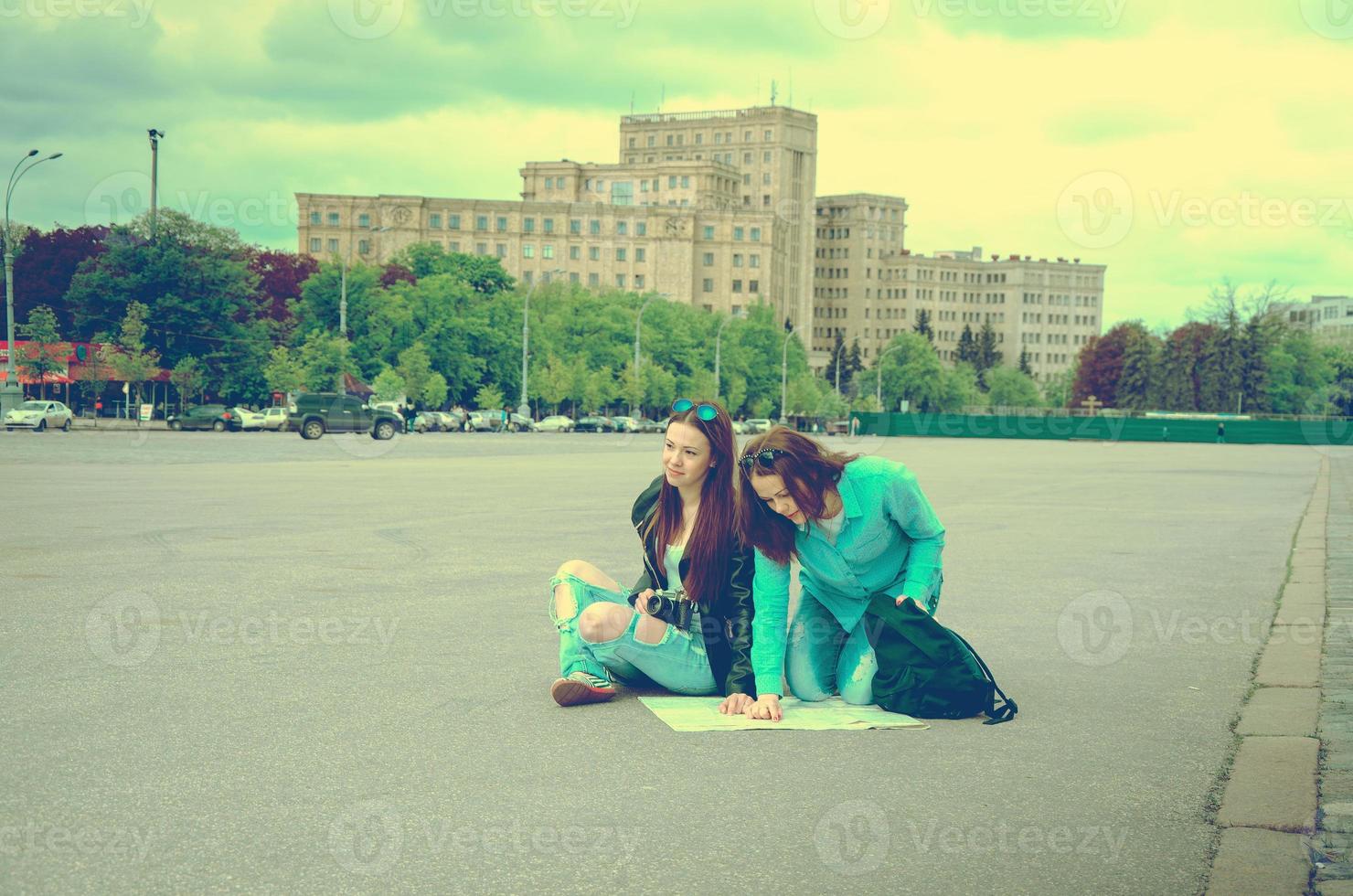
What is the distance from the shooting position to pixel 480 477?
26.2 meters

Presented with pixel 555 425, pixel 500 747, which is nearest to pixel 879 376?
pixel 555 425

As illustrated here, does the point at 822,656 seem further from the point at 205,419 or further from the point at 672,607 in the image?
the point at 205,419

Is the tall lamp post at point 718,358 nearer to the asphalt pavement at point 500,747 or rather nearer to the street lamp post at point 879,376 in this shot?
the street lamp post at point 879,376

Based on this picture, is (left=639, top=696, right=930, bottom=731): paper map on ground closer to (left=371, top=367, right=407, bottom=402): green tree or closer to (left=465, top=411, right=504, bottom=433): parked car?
(left=371, top=367, right=407, bottom=402): green tree

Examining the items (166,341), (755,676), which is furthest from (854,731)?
(166,341)

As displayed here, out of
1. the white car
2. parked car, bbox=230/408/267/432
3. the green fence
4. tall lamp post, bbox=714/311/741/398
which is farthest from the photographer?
tall lamp post, bbox=714/311/741/398

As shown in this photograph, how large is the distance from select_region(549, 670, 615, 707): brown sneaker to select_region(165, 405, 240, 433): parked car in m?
56.7

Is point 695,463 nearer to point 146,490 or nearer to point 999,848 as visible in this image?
point 999,848

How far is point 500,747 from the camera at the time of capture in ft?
17.5

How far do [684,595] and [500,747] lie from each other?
1.13m

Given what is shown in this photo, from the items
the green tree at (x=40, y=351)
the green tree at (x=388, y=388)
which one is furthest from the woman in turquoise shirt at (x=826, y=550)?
the green tree at (x=388, y=388)

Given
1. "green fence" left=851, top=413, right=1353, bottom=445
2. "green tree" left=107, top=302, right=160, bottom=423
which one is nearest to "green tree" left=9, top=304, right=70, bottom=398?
"green tree" left=107, top=302, right=160, bottom=423

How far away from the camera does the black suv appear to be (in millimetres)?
50219

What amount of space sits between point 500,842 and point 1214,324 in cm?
11619
